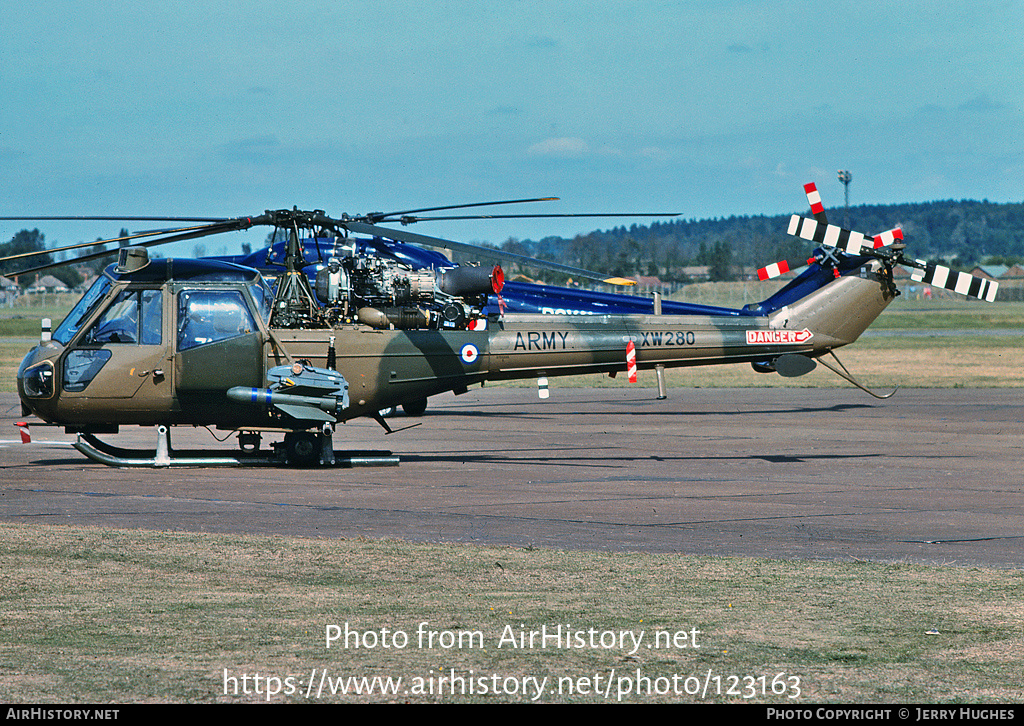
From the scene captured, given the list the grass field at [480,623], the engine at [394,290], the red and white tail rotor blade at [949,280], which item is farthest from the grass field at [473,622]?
the red and white tail rotor blade at [949,280]

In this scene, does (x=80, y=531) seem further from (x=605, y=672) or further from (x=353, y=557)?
(x=605, y=672)

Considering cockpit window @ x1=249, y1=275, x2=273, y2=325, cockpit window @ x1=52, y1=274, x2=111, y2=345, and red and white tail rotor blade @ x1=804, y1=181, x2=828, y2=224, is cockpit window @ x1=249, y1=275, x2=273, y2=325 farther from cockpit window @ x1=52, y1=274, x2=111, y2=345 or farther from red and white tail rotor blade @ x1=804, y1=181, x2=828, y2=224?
red and white tail rotor blade @ x1=804, y1=181, x2=828, y2=224

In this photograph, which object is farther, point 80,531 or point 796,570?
point 80,531

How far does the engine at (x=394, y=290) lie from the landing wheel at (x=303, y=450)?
5.69 ft

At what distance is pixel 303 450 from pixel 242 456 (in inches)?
36.2

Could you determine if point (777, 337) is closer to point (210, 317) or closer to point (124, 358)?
point (210, 317)

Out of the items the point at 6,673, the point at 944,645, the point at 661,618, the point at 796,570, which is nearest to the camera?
the point at 6,673

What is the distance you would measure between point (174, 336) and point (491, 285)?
4.44 metres

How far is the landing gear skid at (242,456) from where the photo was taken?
48.1 ft

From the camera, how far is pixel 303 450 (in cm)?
1514

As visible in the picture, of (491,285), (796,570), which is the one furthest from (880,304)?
(796,570)

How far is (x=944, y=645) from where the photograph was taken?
675 cm
